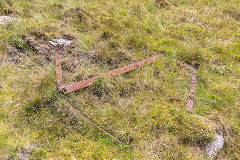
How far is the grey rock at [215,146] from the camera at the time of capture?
8.76ft

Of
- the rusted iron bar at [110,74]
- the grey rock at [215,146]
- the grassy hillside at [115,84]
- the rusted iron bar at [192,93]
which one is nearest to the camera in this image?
the grassy hillside at [115,84]

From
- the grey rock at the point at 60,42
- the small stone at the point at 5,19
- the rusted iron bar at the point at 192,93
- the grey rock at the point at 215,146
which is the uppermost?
the small stone at the point at 5,19

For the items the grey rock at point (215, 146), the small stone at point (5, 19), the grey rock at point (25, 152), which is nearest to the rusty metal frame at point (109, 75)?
the grey rock at point (215, 146)

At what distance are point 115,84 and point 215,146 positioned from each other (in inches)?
74.3

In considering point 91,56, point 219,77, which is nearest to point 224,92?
point 219,77

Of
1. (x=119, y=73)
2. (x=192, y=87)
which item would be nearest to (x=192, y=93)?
(x=192, y=87)

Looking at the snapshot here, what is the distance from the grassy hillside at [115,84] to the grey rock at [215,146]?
0.08 m

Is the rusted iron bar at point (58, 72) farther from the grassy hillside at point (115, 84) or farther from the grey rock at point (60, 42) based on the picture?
the grey rock at point (60, 42)

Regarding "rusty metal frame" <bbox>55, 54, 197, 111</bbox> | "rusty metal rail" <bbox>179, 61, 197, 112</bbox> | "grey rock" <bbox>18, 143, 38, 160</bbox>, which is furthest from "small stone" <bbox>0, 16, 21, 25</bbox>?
"rusty metal rail" <bbox>179, 61, 197, 112</bbox>

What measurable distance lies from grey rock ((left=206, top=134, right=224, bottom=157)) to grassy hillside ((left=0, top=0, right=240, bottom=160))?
0.25 feet

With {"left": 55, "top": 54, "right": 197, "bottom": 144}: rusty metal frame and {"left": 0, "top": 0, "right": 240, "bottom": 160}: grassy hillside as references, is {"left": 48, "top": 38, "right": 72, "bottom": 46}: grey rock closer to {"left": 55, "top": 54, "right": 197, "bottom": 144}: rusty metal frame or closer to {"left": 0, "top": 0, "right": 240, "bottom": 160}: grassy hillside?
{"left": 0, "top": 0, "right": 240, "bottom": 160}: grassy hillside

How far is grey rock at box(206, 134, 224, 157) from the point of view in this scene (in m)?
2.67

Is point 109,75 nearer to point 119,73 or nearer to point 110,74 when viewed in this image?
point 110,74

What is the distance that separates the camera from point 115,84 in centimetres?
336
